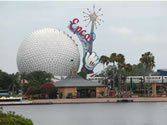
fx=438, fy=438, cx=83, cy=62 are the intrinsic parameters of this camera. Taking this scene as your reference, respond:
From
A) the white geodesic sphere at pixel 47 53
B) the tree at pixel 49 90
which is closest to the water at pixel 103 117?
the tree at pixel 49 90

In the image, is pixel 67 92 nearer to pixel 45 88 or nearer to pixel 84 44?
pixel 45 88

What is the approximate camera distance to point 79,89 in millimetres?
121625

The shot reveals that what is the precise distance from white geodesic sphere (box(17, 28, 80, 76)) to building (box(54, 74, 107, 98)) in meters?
50.3

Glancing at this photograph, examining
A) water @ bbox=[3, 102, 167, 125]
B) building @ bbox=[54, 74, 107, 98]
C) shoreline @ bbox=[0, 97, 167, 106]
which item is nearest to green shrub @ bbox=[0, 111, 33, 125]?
water @ bbox=[3, 102, 167, 125]

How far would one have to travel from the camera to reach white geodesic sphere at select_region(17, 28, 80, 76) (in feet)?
569

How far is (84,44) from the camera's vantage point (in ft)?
569

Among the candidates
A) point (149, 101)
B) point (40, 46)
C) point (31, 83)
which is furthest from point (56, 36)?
point (149, 101)

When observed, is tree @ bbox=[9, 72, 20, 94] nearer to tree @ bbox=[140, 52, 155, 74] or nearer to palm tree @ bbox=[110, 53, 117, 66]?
palm tree @ bbox=[110, 53, 117, 66]

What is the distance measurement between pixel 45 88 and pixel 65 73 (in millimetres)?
62364

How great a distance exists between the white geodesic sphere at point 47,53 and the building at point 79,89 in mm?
50341

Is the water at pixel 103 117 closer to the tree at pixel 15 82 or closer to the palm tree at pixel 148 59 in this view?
the palm tree at pixel 148 59

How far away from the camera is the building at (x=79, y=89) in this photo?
11981 centimetres

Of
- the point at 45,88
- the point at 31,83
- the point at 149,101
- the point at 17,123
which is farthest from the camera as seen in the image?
the point at 31,83

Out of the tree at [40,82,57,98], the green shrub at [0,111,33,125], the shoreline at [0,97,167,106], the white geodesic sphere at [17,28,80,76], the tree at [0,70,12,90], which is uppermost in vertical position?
the white geodesic sphere at [17,28,80,76]
